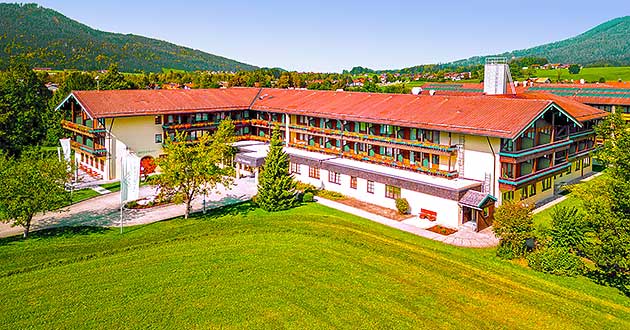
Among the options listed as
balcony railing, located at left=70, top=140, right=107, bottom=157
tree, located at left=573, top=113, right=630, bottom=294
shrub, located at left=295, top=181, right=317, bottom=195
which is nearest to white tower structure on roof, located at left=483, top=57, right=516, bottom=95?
shrub, located at left=295, top=181, right=317, bottom=195

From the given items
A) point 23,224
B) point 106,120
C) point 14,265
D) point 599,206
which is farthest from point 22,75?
point 599,206

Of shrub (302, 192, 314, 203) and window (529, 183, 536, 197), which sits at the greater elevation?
window (529, 183, 536, 197)

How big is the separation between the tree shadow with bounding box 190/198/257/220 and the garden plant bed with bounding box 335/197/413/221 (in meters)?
6.82

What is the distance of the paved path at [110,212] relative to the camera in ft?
104

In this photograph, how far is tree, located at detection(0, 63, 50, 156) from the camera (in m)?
50.5

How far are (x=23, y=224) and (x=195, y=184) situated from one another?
393 inches

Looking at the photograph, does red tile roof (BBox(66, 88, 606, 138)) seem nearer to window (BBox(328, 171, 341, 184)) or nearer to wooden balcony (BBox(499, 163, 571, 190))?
wooden balcony (BBox(499, 163, 571, 190))

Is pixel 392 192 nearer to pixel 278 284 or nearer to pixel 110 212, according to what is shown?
pixel 278 284

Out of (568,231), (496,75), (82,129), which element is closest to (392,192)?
(568,231)

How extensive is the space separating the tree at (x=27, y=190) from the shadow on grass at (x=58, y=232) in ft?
1.80

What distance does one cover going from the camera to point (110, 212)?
112 ft

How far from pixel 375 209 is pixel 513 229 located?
432 inches

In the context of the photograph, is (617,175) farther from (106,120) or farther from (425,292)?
(106,120)

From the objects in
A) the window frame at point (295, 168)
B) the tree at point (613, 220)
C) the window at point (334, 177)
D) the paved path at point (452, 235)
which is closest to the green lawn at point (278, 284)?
the paved path at point (452, 235)
